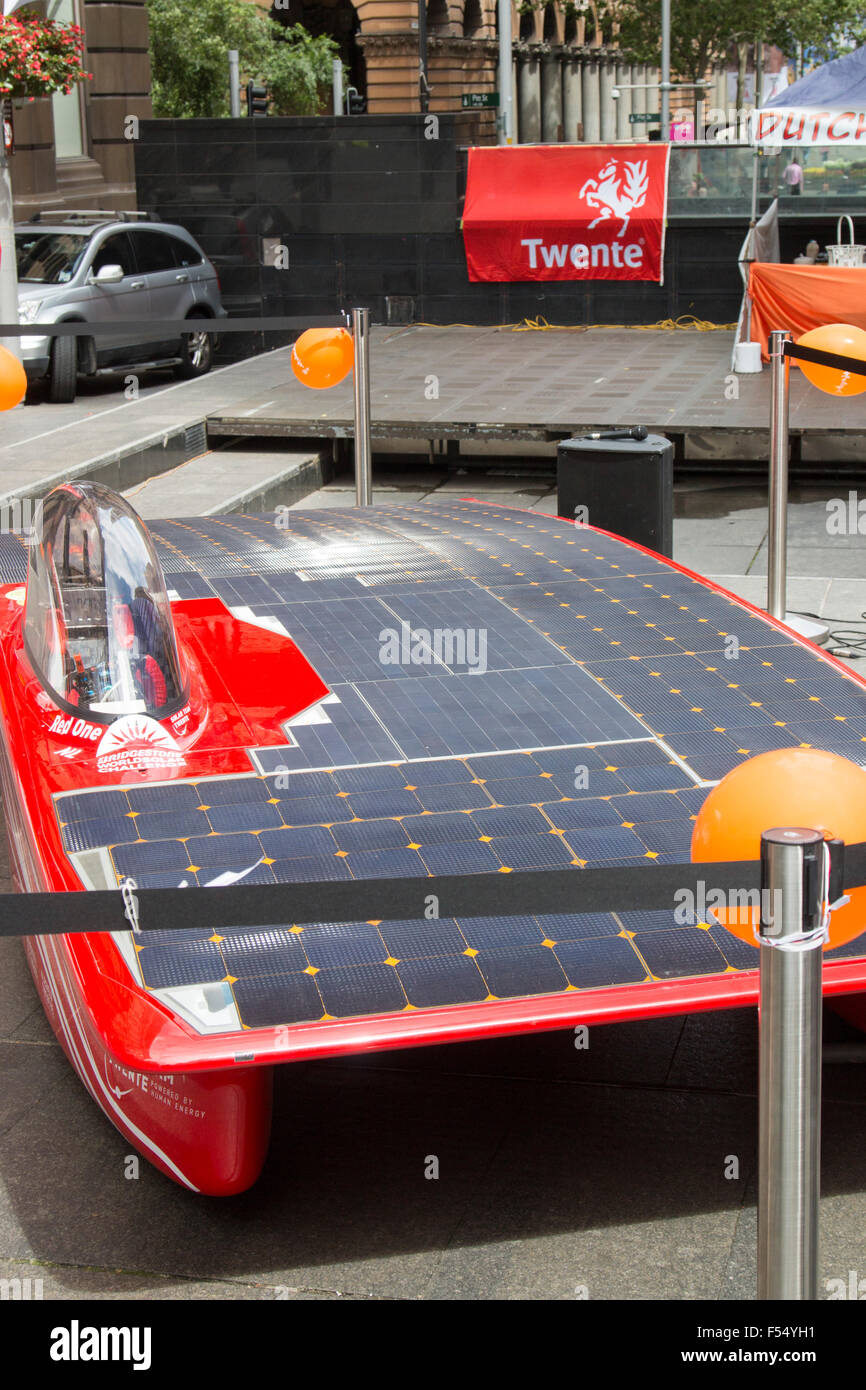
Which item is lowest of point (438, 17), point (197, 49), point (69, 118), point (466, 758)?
point (466, 758)

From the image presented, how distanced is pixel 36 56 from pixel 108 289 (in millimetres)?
2326

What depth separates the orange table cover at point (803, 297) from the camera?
51.4 feet

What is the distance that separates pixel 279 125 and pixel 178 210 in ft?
6.09

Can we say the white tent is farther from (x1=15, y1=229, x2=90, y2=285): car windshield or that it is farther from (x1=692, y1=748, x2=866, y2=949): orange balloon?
(x1=692, y1=748, x2=866, y2=949): orange balloon

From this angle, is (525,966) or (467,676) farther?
(467,676)

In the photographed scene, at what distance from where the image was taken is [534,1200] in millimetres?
4574

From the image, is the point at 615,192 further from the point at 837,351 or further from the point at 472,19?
the point at 472,19

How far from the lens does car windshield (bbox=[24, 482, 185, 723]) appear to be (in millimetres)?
5793

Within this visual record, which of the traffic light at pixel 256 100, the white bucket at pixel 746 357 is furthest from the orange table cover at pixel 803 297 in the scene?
the traffic light at pixel 256 100

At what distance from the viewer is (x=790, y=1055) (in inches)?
122

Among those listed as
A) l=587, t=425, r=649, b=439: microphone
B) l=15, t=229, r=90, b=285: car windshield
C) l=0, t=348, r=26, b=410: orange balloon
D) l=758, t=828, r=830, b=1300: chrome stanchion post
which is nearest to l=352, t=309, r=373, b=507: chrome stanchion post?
l=587, t=425, r=649, b=439: microphone

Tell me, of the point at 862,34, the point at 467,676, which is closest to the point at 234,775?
the point at 467,676

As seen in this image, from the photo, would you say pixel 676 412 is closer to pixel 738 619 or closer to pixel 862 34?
pixel 738 619

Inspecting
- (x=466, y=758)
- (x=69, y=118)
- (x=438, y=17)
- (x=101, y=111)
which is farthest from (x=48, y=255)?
(x=438, y=17)
